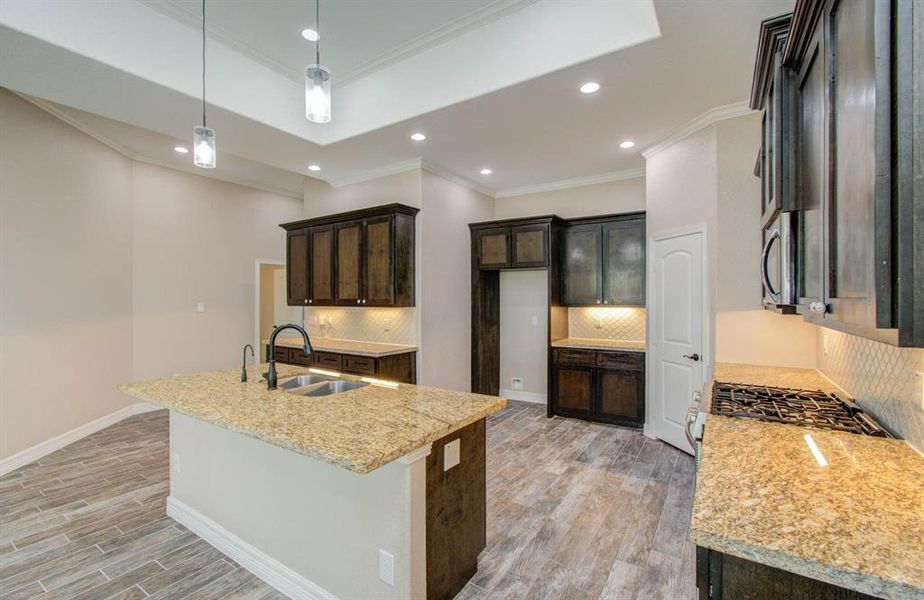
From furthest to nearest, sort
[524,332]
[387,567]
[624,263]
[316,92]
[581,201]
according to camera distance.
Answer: [524,332] → [581,201] → [624,263] → [316,92] → [387,567]

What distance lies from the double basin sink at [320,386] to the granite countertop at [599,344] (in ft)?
9.72

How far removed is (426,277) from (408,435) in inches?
133

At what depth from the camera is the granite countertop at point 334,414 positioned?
147 cm

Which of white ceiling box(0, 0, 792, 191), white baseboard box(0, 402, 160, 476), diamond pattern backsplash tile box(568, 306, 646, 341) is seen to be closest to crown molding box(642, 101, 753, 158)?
white ceiling box(0, 0, 792, 191)

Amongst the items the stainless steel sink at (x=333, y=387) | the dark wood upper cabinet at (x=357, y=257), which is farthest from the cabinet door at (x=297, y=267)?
the stainless steel sink at (x=333, y=387)

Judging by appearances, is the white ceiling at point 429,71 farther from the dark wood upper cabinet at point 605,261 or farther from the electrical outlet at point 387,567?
the electrical outlet at point 387,567

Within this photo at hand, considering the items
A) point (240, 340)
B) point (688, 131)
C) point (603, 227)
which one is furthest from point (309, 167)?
point (688, 131)

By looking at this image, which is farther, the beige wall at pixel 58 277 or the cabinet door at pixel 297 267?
the cabinet door at pixel 297 267

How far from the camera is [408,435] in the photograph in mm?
1572

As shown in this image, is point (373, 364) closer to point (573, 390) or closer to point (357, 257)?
point (357, 257)

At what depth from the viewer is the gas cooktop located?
1.64 m

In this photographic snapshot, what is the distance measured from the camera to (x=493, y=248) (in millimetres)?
5430

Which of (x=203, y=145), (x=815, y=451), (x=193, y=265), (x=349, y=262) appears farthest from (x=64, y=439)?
(x=815, y=451)

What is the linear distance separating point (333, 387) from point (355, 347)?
88.7 inches
